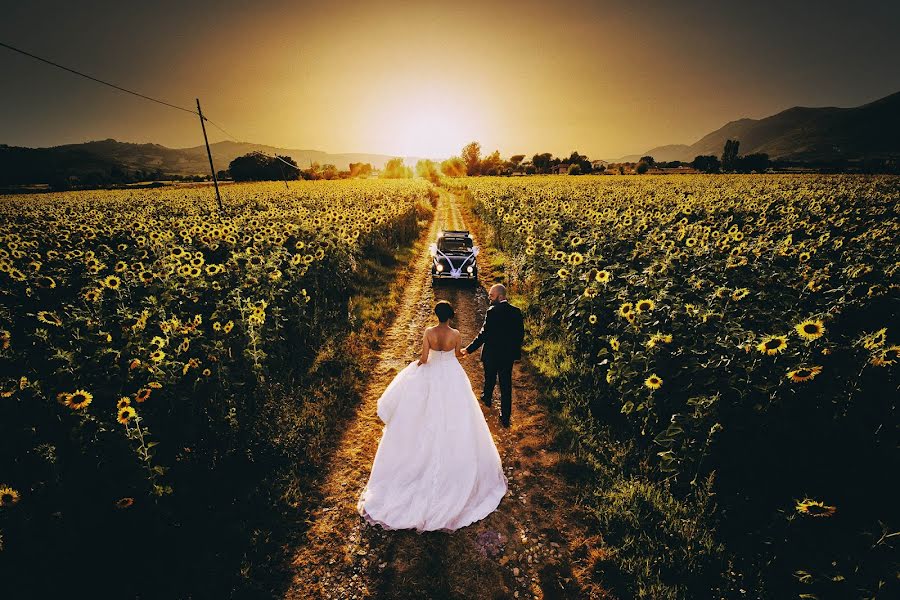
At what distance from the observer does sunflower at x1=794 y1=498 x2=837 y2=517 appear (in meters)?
2.97

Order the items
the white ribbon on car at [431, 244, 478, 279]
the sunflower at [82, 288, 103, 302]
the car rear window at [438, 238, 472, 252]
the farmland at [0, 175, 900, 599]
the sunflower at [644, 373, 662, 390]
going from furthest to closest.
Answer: the car rear window at [438, 238, 472, 252]
the white ribbon on car at [431, 244, 478, 279]
the sunflower at [82, 288, 103, 302]
the sunflower at [644, 373, 662, 390]
the farmland at [0, 175, 900, 599]

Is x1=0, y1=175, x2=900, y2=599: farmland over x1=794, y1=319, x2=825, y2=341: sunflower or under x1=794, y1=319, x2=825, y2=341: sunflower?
under

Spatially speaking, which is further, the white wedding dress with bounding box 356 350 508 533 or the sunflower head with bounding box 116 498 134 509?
the white wedding dress with bounding box 356 350 508 533

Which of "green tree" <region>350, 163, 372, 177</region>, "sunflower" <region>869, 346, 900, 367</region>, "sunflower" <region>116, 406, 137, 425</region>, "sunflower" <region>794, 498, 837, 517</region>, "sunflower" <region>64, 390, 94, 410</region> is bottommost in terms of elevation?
"sunflower" <region>794, 498, 837, 517</region>

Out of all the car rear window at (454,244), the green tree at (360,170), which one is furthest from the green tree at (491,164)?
the car rear window at (454,244)

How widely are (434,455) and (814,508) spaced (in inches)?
143

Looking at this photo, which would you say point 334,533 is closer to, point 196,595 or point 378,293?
point 196,595

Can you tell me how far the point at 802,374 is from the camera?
3371 millimetres

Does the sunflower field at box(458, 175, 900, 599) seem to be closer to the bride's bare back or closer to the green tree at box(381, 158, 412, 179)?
the bride's bare back

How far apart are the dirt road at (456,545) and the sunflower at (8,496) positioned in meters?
2.49

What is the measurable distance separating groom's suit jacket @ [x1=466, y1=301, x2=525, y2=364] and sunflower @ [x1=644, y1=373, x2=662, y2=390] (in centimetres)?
187

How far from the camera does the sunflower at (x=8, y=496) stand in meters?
2.89

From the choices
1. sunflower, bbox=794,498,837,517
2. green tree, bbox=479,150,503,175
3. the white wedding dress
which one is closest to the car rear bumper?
the white wedding dress

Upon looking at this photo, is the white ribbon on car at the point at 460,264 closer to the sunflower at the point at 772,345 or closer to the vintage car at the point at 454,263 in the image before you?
the vintage car at the point at 454,263
